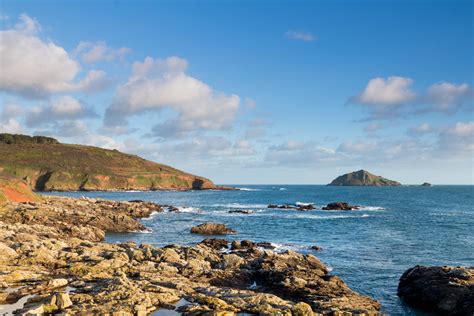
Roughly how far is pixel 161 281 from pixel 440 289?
727 inches

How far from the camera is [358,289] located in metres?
31.2

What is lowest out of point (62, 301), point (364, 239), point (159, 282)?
point (364, 239)

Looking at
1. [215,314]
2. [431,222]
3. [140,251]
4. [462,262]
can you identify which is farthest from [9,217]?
[431,222]

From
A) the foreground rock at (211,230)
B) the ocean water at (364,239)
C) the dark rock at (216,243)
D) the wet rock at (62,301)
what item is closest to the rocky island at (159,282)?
the wet rock at (62,301)

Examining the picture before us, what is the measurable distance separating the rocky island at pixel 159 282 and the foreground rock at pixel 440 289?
426cm

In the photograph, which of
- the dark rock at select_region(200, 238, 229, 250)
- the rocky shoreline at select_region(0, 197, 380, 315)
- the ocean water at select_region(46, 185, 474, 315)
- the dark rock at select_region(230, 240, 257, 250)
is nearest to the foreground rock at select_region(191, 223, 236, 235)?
the ocean water at select_region(46, 185, 474, 315)

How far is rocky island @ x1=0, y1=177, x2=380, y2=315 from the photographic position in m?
21.0

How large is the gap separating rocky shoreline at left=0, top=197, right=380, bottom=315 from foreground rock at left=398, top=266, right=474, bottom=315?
449 cm

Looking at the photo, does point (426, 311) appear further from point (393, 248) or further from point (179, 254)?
point (393, 248)

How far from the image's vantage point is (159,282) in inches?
1014

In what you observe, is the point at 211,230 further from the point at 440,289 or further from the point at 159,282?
the point at 440,289

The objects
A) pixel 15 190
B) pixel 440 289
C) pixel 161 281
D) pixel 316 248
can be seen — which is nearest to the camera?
pixel 161 281

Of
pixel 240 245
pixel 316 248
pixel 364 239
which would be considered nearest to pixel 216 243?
pixel 240 245

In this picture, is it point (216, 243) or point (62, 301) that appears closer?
point (62, 301)
